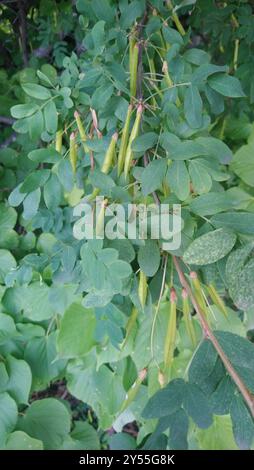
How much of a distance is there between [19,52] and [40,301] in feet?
2.53

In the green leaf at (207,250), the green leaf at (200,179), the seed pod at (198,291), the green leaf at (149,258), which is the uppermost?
the green leaf at (200,179)

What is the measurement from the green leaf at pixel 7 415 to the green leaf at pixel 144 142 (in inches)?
20.8

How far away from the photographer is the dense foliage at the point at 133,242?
0.44m

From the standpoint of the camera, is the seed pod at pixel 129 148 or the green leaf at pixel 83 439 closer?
the seed pod at pixel 129 148

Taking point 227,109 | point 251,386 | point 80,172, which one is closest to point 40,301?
point 80,172

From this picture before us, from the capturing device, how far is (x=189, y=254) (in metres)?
0.44

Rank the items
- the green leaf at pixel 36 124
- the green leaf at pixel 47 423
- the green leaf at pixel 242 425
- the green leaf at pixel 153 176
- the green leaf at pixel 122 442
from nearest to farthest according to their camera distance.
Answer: the green leaf at pixel 242 425
the green leaf at pixel 153 176
the green leaf at pixel 36 124
the green leaf at pixel 122 442
the green leaf at pixel 47 423

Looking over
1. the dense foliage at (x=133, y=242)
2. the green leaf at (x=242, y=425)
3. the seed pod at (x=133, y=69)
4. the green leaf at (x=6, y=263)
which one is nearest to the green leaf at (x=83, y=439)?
the dense foliage at (x=133, y=242)

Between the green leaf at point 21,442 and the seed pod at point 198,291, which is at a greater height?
the seed pod at point 198,291

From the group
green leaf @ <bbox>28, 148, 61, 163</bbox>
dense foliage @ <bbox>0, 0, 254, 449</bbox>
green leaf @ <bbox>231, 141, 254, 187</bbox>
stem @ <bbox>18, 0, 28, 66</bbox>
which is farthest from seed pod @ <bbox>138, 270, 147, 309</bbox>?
stem @ <bbox>18, 0, 28, 66</bbox>

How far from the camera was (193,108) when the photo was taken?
1.84 ft

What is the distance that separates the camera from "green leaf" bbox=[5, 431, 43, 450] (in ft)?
2.54

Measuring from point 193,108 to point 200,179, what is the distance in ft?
0.35

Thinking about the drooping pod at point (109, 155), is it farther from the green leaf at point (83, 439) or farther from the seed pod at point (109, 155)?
the green leaf at point (83, 439)
